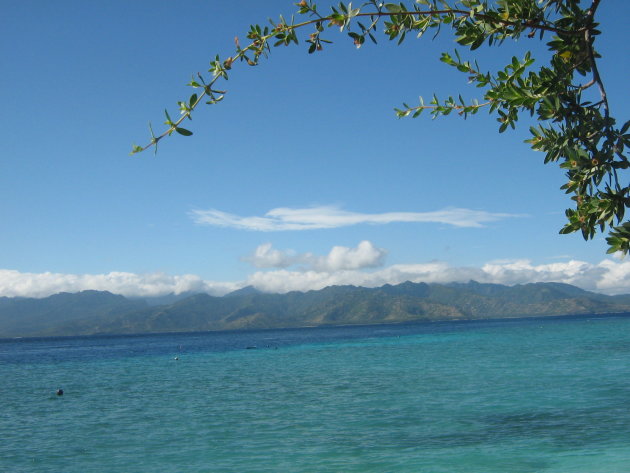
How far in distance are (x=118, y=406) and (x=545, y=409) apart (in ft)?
95.2

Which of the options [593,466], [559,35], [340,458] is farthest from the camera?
[340,458]

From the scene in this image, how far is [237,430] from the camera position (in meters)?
26.4

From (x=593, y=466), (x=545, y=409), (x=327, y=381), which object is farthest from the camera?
(x=327, y=381)

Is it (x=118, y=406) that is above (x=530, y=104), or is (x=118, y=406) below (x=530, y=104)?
below

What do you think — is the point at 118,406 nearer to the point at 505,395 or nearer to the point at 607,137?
the point at 505,395

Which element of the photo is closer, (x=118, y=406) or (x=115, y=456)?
(x=115, y=456)

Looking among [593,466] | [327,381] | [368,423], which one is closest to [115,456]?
[368,423]

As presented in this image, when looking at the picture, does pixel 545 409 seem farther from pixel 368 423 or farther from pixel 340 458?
pixel 340 458

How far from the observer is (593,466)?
1819 cm


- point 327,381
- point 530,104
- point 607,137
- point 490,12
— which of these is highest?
point 490,12

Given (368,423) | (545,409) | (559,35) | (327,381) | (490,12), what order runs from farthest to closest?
(327,381) < (545,409) < (368,423) < (559,35) < (490,12)

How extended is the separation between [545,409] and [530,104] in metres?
28.4

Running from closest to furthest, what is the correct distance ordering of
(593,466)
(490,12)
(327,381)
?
(490,12) < (593,466) < (327,381)

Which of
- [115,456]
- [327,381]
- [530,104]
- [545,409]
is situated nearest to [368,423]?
[545,409]
